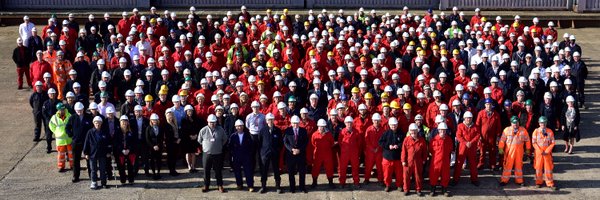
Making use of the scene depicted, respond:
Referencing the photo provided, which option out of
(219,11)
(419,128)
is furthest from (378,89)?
(219,11)

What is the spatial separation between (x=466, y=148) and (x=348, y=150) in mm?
2156

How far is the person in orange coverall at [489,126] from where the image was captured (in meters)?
16.1

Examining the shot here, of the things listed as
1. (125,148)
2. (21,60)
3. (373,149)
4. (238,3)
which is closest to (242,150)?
(125,148)

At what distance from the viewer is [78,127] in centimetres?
1558

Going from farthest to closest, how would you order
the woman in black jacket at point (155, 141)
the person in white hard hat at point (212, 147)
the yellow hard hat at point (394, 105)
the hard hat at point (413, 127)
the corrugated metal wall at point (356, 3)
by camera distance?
1. the corrugated metal wall at point (356, 3)
2. the yellow hard hat at point (394, 105)
3. the woman in black jacket at point (155, 141)
4. the person in white hard hat at point (212, 147)
5. the hard hat at point (413, 127)

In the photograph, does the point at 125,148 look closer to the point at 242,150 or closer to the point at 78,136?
the point at 78,136

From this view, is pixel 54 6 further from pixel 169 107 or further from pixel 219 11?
pixel 169 107

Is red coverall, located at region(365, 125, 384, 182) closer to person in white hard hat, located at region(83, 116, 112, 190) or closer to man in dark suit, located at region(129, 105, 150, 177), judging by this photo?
man in dark suit, located at region(129, 105, 150, 177)

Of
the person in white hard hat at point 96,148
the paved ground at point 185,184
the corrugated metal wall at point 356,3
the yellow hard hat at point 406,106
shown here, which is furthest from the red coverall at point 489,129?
the corrugated metal wall at point 356,3

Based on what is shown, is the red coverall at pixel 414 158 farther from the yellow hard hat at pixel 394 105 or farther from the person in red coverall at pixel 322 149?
the person in red coverall at pixel 322 149

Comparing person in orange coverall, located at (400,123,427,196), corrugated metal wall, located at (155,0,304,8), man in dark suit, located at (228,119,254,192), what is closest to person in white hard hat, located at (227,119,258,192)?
man in dark suit, located at (228,119,254,192)

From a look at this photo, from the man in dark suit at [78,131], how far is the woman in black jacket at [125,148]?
713 millimetres

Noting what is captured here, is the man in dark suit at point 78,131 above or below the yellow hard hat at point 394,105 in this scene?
below

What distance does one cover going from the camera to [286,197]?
15.1 metres
